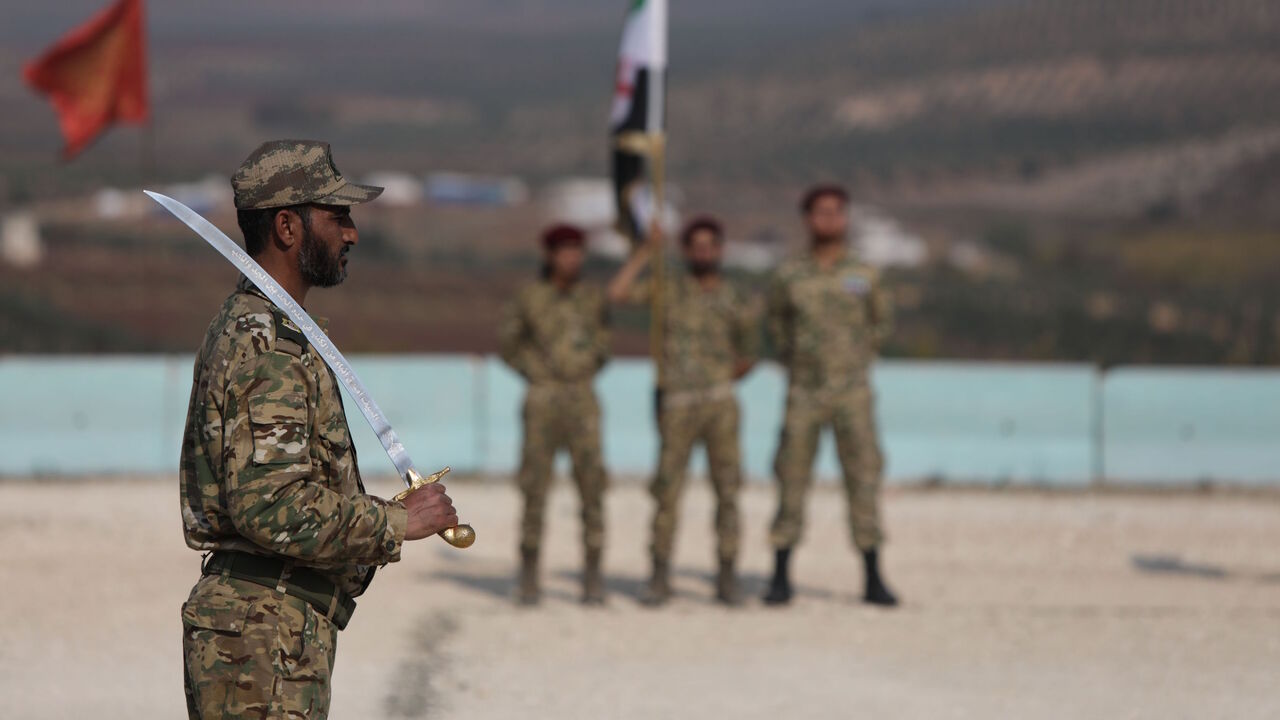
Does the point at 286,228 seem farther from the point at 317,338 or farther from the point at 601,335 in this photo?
the point at 601,335

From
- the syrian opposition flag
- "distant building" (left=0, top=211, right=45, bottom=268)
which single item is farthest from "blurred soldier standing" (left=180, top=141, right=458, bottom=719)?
"distant building" (left=0, top=211, right=45, bottom=268)

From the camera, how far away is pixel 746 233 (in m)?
80.2

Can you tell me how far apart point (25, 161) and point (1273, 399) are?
108 m

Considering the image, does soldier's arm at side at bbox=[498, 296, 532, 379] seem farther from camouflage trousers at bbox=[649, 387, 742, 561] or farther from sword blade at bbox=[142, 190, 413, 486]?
sword blade at bbox=[142, 190, 413, 486]

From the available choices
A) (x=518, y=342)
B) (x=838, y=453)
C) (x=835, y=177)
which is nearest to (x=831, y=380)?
(x=838, y=453)

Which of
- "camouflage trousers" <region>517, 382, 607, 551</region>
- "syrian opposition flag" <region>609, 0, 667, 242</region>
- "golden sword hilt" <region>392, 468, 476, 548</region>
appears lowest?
"camouflage trousers" <region>517, 382, 607, 551</region>

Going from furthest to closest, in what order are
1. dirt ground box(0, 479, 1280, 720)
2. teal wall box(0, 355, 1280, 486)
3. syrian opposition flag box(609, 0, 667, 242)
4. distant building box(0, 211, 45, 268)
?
distant building box(0, 211, 45, 268)
teal wall box(0, 355, 1280, 486)
syrian opposition flag box(609, 0, 667, 242)
dirt ground box(0, 479, 1280, 720)

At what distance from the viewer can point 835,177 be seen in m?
102

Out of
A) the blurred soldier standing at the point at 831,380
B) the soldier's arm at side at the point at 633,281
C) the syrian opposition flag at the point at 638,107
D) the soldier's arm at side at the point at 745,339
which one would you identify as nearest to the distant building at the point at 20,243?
the syrian opposition flag at the point at 638,107

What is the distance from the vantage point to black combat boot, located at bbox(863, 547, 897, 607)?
10.0 metres

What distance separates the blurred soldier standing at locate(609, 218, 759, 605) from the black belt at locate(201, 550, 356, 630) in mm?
5910

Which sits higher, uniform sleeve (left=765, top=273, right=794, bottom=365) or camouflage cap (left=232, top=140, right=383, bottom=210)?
camouflage cap (left=232, top=140, right=383, bottom=210)

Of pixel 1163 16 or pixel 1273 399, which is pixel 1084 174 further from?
pixel 1273 399

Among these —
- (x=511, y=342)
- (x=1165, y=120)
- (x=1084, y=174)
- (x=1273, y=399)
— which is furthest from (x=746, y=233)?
(x=511, y=342)
